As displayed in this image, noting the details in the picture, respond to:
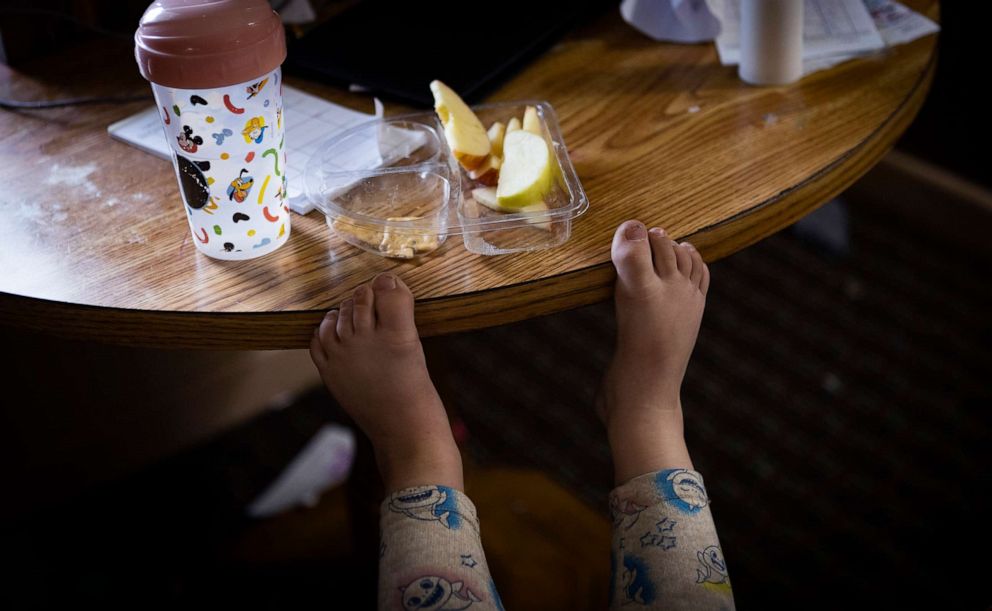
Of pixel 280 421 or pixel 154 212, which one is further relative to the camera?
pixel 280 421

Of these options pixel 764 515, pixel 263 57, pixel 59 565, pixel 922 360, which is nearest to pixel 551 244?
pixel 263 57

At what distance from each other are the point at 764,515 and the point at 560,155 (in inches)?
31.0

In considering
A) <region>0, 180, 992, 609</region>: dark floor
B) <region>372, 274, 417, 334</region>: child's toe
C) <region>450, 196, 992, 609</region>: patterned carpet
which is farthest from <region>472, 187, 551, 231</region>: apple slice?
<region>450, 196, 992, 609</region>: patterned carpet

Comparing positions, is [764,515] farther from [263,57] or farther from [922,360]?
[263,57]

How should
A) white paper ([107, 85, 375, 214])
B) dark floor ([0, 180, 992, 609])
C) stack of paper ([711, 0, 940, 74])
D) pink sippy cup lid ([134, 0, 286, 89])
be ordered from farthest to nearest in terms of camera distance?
dark floor ([0, 180, 992, 609]) < stack of paper ([711, 0, 940, 74]) < white paper ([107, 85, 375, 214]) < pink sippy cup lid ([134, 0, 286, 89])

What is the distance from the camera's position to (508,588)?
3.93ft

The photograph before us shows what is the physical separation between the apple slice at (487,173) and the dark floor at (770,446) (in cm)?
56

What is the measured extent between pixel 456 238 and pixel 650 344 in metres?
0.18

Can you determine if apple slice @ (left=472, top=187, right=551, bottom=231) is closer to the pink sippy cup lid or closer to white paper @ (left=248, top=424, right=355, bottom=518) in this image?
the pink sippy cup lid

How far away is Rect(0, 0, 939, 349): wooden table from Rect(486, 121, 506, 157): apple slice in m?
0.06

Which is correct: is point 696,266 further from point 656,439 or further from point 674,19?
point 674,19

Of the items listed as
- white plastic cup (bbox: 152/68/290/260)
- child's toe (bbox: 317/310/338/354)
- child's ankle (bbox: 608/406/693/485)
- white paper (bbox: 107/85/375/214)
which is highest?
white plastic cup (bbox: 152/68/290/260)

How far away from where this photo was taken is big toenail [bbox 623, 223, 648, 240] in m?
0.74

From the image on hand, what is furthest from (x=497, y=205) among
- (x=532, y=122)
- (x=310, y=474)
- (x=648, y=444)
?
(x=310, y=474)
